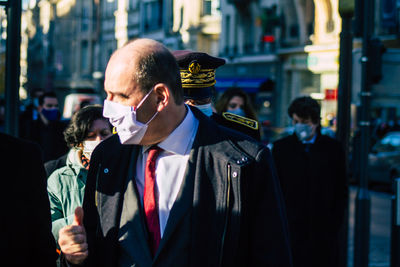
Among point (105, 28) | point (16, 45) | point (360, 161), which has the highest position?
point (105, 28)

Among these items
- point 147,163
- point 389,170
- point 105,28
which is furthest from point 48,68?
point 147,163

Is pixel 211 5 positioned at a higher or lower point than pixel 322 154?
higher

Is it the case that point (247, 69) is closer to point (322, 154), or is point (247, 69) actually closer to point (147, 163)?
point (322, 154)

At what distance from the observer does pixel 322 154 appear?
706cm

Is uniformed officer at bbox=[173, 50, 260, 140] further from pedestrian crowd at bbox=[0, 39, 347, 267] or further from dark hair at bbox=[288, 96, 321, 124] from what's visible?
dark hair at bbox=[288, 96, 321, 124]

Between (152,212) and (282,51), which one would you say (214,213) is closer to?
(152,212)

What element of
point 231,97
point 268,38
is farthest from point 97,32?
point 231,97

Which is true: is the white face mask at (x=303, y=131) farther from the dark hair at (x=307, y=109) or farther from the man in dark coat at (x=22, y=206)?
the man in dark coat at (x=22, y=206)

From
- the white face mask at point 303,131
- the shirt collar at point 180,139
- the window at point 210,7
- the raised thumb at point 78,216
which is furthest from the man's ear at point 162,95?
the window at point 210,7

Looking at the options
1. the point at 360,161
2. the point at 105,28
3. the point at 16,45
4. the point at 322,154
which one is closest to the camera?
the point at 16,45

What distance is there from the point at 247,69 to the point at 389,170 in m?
20.1

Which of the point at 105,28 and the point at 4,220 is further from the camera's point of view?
the point at 105,28

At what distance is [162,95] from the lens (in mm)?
2998

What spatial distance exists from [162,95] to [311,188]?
421 centimetres
